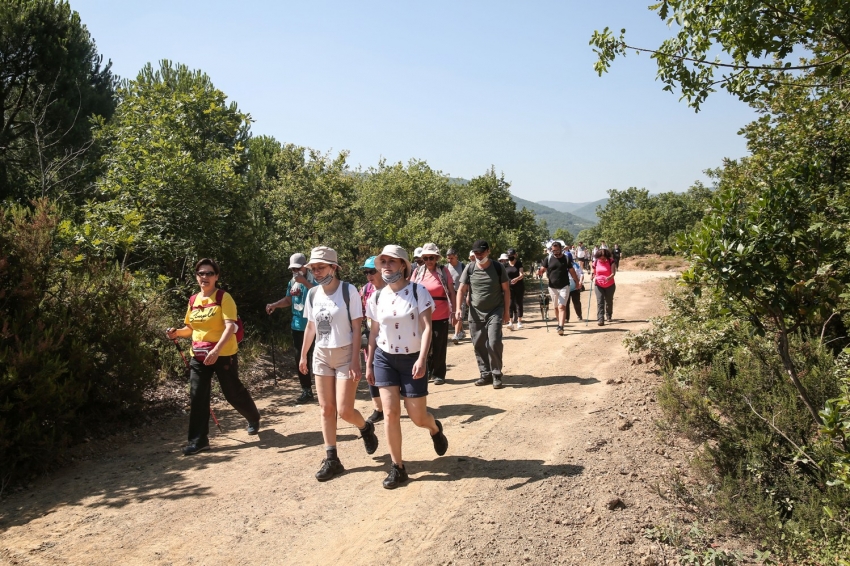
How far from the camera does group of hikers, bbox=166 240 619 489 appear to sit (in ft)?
16.8

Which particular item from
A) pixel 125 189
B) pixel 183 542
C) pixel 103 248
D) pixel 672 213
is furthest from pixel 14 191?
pixel 672 213

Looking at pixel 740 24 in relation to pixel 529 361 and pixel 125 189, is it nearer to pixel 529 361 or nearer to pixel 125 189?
pixel 529 361

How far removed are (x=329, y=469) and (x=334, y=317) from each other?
139 cm

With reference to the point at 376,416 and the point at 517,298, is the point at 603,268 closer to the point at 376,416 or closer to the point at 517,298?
the point at 517,298

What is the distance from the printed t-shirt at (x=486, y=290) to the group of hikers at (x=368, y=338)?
0.01 metres

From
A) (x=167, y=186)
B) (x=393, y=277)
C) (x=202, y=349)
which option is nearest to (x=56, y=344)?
(x=202, y=349)

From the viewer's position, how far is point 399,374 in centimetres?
515

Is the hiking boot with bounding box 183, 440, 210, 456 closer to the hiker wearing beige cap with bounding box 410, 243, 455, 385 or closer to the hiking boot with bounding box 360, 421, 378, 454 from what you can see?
the hiking boot with bounding box 360, 421, 378, 454

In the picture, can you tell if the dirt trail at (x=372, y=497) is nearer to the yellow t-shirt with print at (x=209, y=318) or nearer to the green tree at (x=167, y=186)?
the yellow t-shirt with print at (x=209, y=318)

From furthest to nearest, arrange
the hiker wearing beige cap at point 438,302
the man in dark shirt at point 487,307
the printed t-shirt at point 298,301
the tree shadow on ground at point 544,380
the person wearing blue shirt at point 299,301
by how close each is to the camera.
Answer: the hiker wearing beige cap at point 438,302 < the tree shadow on ground at point 544,380 < the man in dark shirt at point 487,307 < the printed t-shirt at point 298,301 < the person wearing blue shirt at point 299,301

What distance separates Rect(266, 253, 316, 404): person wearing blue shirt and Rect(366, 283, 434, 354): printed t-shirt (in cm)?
290

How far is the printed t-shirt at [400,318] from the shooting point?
5.11m

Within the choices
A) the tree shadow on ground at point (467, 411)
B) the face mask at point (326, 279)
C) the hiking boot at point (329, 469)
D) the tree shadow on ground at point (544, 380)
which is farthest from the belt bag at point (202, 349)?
the tree shadow on ground at point (544, 380)

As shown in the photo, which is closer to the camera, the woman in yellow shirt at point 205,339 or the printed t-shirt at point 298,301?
the woman in yellow shirt at point 205,339
